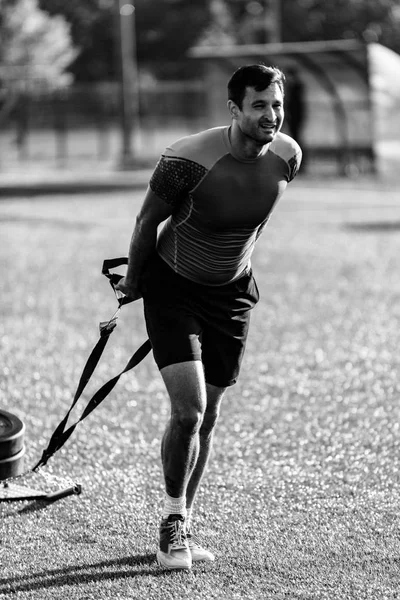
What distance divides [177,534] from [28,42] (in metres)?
43.2

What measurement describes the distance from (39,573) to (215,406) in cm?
95

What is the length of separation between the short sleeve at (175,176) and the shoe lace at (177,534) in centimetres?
126

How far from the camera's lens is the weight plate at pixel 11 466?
4812mm

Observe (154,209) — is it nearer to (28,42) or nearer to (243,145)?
(243,145)

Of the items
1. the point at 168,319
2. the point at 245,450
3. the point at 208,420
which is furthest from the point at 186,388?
the point at 245,450

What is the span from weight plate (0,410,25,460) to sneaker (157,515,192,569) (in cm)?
79

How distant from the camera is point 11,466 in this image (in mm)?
4855

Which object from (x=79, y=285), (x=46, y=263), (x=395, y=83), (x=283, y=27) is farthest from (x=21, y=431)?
(x=283, y=27)

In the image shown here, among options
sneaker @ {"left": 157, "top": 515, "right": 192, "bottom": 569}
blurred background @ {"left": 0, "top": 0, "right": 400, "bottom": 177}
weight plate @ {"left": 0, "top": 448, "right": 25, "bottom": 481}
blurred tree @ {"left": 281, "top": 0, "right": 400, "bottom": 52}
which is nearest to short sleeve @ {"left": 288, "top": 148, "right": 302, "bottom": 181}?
sneaker @ {"left": 157, "top": 515, "right": 192, "bottom": 569}

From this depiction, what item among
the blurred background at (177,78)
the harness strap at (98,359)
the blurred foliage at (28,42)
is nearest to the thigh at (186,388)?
the harness strap at (98,359)

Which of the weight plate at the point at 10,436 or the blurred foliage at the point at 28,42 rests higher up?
the weight plate at the point at 10,436

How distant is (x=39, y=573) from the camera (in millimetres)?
4359

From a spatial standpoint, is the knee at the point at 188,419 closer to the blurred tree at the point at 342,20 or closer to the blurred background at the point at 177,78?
the blurred background at the point at 177,78

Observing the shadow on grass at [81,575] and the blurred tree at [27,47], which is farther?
the blurred tree at [27,47]
